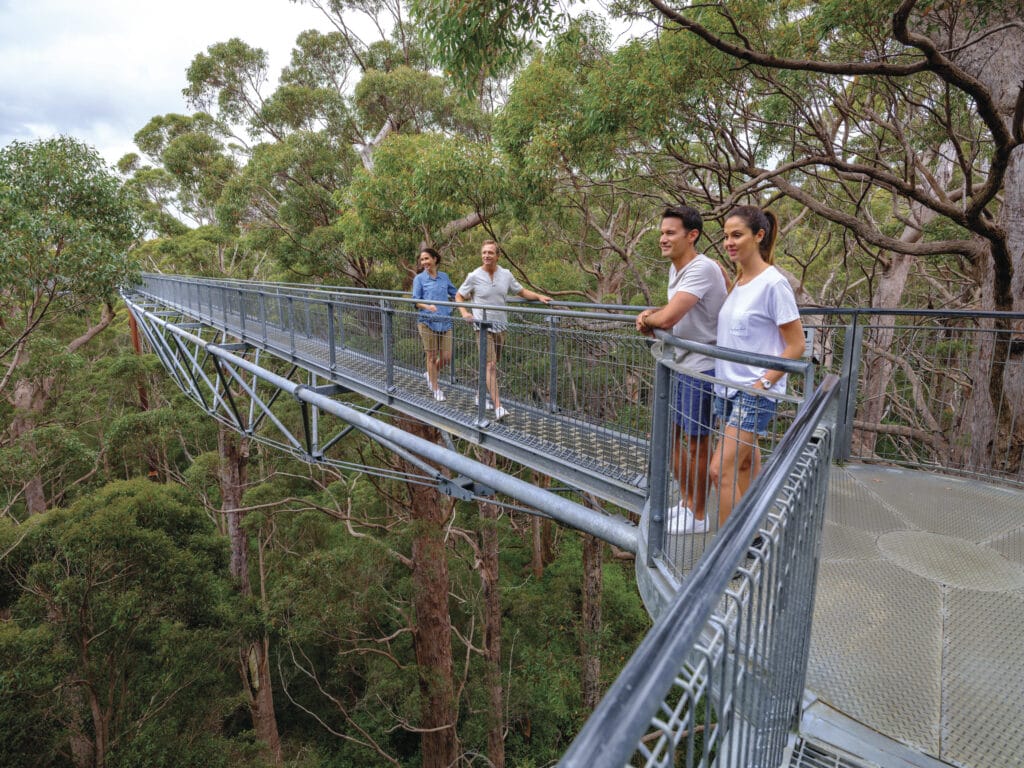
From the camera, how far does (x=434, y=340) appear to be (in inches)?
195

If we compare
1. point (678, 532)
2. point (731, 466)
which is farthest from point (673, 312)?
point (678, 532)

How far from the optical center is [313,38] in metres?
19.5

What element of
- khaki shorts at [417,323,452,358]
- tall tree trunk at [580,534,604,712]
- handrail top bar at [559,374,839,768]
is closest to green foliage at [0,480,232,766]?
tall tree trunk at [580,534,604,712]

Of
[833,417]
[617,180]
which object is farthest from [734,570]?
[617,180]

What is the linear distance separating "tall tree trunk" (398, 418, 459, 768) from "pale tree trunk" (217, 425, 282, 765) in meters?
3.62

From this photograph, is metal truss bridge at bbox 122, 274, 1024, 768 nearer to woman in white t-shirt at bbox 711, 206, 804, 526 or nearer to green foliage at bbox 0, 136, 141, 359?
woman in white t-shirt at bbox 711, 206, 804, 526

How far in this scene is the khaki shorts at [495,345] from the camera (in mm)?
4176

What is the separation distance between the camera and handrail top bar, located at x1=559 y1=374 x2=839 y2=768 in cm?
59

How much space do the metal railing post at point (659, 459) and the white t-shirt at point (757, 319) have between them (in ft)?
0.79

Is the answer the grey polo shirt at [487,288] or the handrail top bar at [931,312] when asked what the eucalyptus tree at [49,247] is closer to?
the grey polo shirt at [487,288]

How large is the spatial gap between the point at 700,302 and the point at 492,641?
11.4m

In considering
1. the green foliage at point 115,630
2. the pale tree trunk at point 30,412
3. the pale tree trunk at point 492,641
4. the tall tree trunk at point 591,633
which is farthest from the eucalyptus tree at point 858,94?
the pale tree trunk at point 30,412

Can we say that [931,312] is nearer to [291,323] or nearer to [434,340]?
[434,340]

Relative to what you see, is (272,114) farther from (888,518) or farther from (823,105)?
(888,518)
